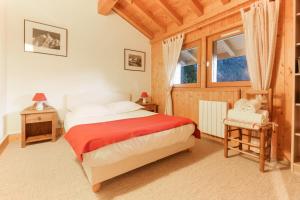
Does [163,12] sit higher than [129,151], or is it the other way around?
[163,12]

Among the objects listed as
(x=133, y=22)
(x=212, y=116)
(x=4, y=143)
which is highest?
(x=133, y=22)

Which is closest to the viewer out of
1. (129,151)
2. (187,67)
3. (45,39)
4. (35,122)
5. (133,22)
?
(129,151)

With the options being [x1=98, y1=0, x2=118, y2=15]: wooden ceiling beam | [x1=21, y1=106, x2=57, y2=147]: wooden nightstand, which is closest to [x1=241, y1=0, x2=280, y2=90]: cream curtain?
[x1=98, y1=0, x2=118, y2=15]: wooden ceiling beam

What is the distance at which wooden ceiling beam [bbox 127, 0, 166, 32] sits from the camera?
360 cm

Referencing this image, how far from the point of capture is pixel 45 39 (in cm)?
317

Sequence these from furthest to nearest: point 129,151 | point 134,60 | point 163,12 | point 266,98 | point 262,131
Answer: point 134,60, point 163,12, point 266,98, point 262,131, point 129,151

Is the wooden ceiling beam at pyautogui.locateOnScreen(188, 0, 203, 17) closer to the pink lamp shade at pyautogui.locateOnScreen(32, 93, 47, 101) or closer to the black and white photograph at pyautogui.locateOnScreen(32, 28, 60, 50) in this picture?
the black and white photograph at pyautogui.locateOnScreen(32, 28, 60, 50)

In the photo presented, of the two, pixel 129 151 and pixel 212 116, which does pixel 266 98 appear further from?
pixel 129 151

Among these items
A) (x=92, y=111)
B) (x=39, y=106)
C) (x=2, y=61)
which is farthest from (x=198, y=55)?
(x=2, y=61)

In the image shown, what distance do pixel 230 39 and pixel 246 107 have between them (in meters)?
1.44

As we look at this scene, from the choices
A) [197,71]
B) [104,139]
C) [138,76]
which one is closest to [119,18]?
[138,76]

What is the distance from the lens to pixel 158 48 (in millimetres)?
4406

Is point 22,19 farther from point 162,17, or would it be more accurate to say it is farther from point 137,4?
point 162,17

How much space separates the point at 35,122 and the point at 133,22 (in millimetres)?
3110
